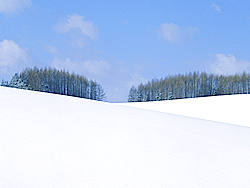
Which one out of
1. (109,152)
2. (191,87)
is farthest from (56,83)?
(109,152)

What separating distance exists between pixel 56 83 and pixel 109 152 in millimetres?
Answer: 21890

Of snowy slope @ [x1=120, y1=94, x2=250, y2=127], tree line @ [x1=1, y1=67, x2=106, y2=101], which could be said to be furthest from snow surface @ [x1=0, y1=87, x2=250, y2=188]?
tree line @ [x1=1, y1=67, x2=106, y2=101]

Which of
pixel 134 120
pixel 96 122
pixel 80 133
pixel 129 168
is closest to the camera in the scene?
pixel 129 168

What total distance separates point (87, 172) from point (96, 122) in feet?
5.28

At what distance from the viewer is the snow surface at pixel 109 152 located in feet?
7.96

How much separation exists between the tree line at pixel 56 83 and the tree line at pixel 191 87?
4.51 m

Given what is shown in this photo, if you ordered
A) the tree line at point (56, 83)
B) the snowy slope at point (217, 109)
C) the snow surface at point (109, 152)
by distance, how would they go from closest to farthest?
the snow surface at point (109, 152) < the snowy slope at point (217, 109) < the tree line at point (56, 83)

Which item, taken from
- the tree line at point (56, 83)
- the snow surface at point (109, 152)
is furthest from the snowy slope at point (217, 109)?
the tree line at point (56, 83)

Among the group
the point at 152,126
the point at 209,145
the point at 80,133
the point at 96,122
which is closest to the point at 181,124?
the point at 152,126

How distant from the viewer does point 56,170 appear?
247cm

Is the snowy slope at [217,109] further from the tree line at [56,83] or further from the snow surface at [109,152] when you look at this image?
the tree line at [56,83]

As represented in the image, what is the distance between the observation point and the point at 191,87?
82.5ft

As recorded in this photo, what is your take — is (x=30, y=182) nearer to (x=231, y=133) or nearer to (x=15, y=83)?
(x=231, y=133)

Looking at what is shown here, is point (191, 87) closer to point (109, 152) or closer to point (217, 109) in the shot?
point (217, 109)
